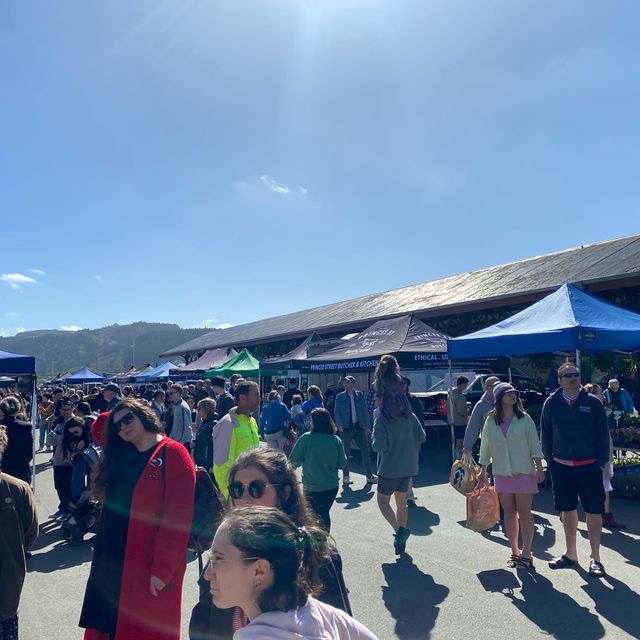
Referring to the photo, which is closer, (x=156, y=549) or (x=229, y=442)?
(x=156, y=549)

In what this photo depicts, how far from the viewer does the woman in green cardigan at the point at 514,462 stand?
5.21 meters

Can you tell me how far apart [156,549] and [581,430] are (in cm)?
401

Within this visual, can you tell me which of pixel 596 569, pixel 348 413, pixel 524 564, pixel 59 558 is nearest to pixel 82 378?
pixel 348 413

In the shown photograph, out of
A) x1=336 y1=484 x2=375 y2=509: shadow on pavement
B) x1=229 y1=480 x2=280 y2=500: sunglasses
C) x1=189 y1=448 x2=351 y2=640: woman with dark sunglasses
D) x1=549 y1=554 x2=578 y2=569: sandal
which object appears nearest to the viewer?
x1=189 y1=448 x2=351 y2=640: woman with dark sunglasses

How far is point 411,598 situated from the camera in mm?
4605

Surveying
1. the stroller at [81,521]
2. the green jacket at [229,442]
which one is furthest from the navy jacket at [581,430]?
the stroller at [81,521]

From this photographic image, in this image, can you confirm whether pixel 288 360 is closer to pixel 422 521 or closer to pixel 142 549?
pixel 422 521

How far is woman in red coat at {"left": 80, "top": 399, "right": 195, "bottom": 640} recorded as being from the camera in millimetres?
2641

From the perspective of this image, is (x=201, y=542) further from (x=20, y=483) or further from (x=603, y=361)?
(x=603, y=361)

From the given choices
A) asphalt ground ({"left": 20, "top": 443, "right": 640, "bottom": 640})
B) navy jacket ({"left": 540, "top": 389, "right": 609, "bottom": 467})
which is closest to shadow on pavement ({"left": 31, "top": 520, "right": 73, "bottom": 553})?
asphalt ground ({"left": 20, "top": 443, "right": 640, "bottom": 640})

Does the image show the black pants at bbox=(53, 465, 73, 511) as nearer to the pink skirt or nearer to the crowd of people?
the crowd of people

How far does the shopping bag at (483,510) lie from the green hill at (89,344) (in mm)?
120788

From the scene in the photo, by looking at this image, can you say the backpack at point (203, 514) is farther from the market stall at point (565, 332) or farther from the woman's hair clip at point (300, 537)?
the market stall at point (565, 332)

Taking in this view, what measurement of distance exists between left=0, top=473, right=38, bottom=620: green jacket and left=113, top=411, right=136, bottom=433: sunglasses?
2.28 ft
